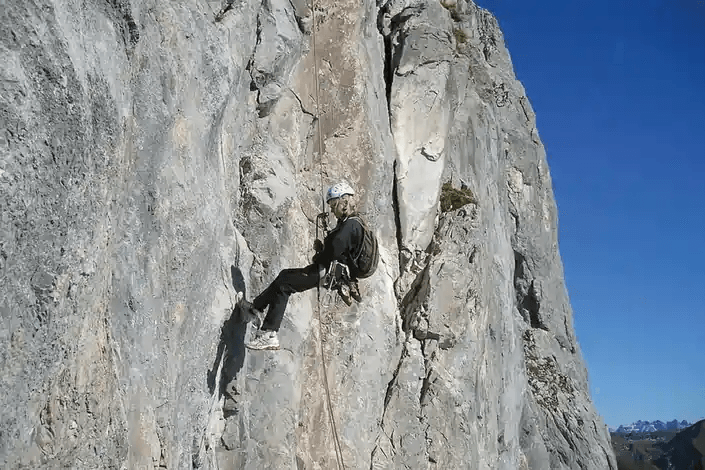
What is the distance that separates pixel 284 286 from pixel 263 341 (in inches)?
31.4

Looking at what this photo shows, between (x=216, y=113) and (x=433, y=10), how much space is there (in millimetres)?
11293

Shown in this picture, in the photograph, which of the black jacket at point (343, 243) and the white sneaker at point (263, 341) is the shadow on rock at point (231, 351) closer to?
the white sneaker at point (263, 341)

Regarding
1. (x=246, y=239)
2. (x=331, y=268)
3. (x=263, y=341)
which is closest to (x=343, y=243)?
(x=331, y=268)

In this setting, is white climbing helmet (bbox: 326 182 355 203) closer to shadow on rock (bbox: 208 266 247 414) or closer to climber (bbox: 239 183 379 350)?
climber (bbox: 239 183 379 350)

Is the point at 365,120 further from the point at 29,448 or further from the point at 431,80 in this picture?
the point at 29,448

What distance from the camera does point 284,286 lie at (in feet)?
30.8

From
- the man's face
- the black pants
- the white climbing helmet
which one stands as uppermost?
the white climbing helmet

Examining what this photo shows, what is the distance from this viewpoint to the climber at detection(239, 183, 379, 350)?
9078mm

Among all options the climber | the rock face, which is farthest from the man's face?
the rock face

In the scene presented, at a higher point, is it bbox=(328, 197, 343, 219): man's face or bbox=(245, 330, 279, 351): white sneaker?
bbox=(328, 197, 343, 219): man's face

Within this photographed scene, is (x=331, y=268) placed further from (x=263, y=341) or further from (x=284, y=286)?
(x=263, y=341)

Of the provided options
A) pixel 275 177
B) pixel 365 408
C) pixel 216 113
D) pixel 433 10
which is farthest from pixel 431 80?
pixel 216 113

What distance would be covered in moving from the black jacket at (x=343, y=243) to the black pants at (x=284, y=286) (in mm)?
257

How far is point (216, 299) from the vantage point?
29.4 feet
